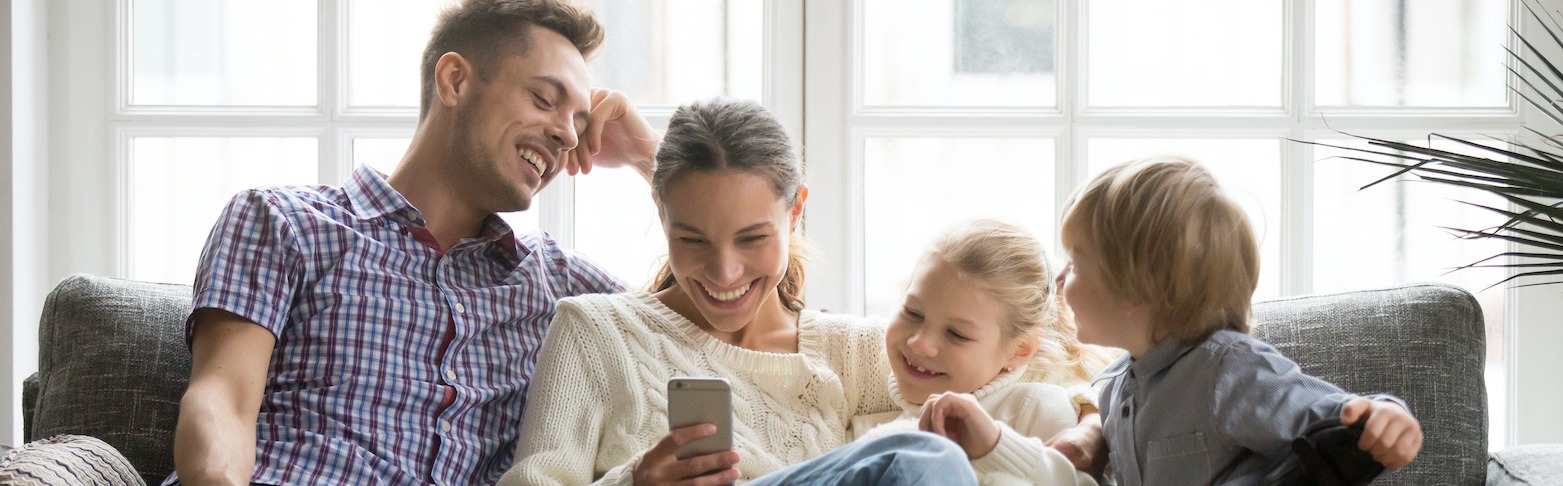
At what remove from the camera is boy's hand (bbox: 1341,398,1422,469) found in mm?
1249

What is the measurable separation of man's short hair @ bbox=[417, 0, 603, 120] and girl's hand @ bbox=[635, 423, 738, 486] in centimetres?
77

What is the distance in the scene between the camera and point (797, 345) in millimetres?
1821

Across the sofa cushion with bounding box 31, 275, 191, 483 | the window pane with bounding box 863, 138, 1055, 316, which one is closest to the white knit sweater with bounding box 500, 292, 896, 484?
the sofa cushion with bounding box 31, 275, 191, 483

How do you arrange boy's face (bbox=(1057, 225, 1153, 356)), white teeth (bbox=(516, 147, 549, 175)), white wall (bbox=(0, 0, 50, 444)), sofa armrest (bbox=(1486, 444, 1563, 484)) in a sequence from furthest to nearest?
1. white wall (bbox=(0, 0, 50, 444))
2. white teeth (bbox=(516, 147, 549, 175))
3. sofa armrest (bbox=(1486, 444, 1563, 484))
4. boy's face (bbox=(1057, 225, 1153, 356))

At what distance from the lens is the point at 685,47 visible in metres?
2.61

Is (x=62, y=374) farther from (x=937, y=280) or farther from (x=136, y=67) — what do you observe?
(x=937, y=280)

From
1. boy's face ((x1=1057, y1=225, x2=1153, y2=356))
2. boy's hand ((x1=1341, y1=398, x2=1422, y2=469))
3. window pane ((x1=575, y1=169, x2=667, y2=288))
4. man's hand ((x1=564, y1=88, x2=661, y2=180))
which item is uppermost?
man's hand ((x1=564, y1=88, x2=661, y2=180))

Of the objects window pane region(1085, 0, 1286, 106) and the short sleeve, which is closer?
the short sleeve

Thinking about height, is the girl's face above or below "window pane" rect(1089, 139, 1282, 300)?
below

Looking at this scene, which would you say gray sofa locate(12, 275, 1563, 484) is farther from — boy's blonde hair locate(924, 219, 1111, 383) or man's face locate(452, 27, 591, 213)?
man's face locate(452, 27, 591, 213)

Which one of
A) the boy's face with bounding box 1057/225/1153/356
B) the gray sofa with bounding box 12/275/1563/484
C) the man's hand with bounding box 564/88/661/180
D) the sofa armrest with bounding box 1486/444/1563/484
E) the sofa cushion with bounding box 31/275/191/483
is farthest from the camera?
the man's hand with bounding box 564/88/661/180

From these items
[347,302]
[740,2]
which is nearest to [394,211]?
[347,302]

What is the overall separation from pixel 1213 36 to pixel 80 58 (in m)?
2.33

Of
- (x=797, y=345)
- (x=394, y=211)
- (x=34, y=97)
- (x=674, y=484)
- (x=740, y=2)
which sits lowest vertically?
(x=674, y=484)
